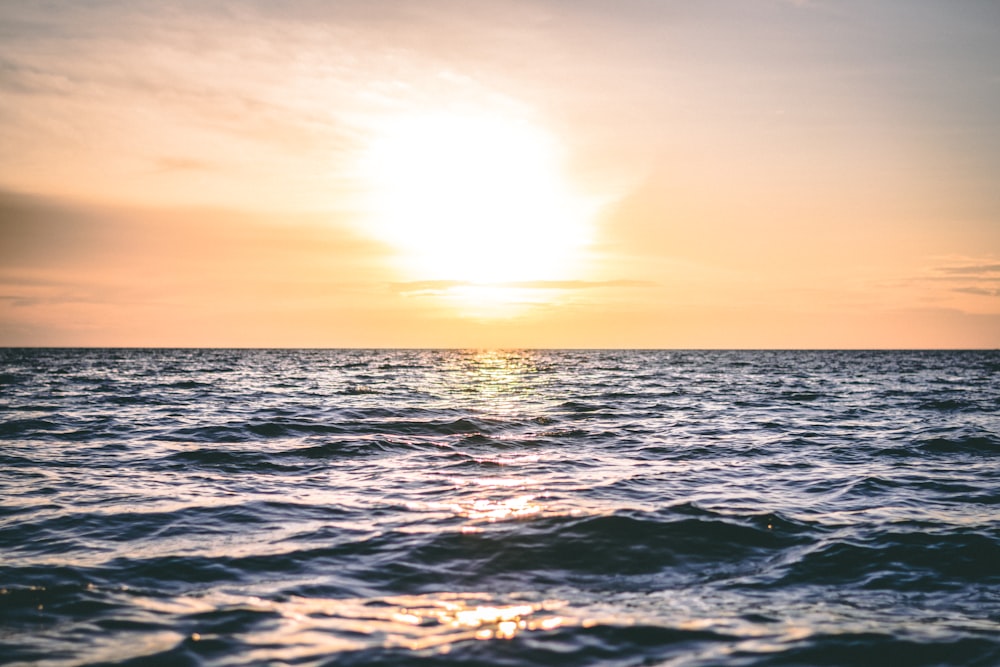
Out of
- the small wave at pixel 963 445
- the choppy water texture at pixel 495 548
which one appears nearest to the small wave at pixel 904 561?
the choppy water texture at pixel 495 548

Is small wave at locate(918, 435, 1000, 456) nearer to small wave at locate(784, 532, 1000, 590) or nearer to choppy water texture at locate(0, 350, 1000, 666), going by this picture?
choppy water texture at locate(0, 350, 1000, 666)

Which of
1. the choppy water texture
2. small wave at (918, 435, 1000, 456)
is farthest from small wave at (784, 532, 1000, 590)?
small wave at (918, 435, 1000, 456)

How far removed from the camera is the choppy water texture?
20.3 feet

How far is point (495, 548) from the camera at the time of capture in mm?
9195

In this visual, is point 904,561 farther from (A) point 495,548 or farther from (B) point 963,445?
(B) point 963,445

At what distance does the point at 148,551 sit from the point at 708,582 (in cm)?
705

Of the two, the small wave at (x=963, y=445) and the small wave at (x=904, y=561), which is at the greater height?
the small wave at (x=963, y=445)

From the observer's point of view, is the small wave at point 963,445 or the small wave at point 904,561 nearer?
the small wave at point 904,561

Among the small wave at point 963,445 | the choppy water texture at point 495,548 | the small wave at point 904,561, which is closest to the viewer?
the choppy water texture at point 495,548

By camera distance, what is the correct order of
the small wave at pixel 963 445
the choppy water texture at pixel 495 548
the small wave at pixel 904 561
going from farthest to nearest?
the small wave at pixel 963 445
the small wave at pixel 904 561
the choppy water texture at pixel 495 548

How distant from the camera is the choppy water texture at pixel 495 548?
620 centimetres

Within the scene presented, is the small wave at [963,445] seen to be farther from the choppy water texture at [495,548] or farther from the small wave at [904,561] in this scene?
the small wave at [904,561]

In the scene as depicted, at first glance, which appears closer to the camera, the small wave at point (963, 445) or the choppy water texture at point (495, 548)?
the choppy water texture at point (495, 548)

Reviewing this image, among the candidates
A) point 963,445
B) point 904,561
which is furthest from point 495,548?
point 963,445
